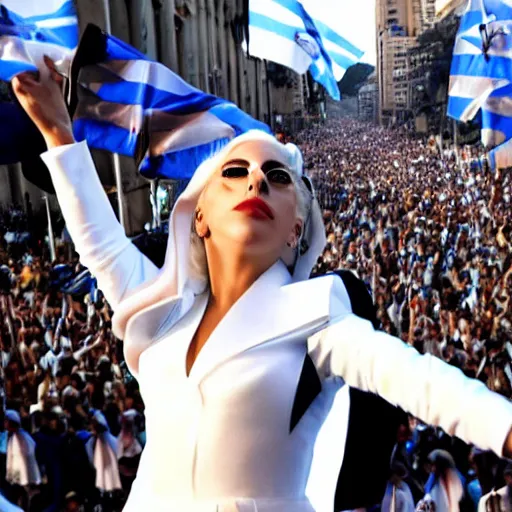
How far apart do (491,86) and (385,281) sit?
34.9 inches

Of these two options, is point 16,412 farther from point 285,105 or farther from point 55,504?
point 285,105

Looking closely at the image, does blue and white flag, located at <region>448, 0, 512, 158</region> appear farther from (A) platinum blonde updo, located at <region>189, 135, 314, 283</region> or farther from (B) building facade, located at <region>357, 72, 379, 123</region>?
(A) platinum blonde updo, located at <region>189, 135, 314, 283</region>

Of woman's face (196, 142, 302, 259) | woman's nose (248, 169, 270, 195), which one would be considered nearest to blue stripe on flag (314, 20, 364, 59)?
woman's face (196, 142, 302, 259)

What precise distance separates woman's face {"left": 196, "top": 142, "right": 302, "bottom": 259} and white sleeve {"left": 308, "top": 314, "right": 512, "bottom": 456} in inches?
12.3

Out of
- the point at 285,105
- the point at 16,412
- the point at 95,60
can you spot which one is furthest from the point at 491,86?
the point at 16,412

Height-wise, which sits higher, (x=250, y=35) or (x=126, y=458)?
(x=250, y=35)

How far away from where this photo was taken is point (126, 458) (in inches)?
125

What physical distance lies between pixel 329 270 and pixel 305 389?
1.38 meters

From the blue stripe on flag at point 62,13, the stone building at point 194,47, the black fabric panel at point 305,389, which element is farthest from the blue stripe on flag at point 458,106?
the black fabric panel at point 305,389

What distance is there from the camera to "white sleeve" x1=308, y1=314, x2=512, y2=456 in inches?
54.6

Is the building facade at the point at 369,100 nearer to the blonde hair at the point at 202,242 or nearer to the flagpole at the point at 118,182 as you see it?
the flagpole at the point at 118,182

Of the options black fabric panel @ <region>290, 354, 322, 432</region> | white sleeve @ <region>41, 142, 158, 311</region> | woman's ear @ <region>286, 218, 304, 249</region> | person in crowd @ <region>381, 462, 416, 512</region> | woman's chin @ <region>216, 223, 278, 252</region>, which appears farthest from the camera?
person in crowd @ <region>381, 462, 416, 512</region>

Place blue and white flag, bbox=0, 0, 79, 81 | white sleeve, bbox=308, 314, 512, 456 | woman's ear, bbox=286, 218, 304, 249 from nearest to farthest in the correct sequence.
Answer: white sleeve, bbox=308, 314, 512, 456 < woman's ear, bbox=286, 218, 304, 249 < blue and white flag, bbox=0, 0, 79, 81

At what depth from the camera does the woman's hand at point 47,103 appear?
238 cm
